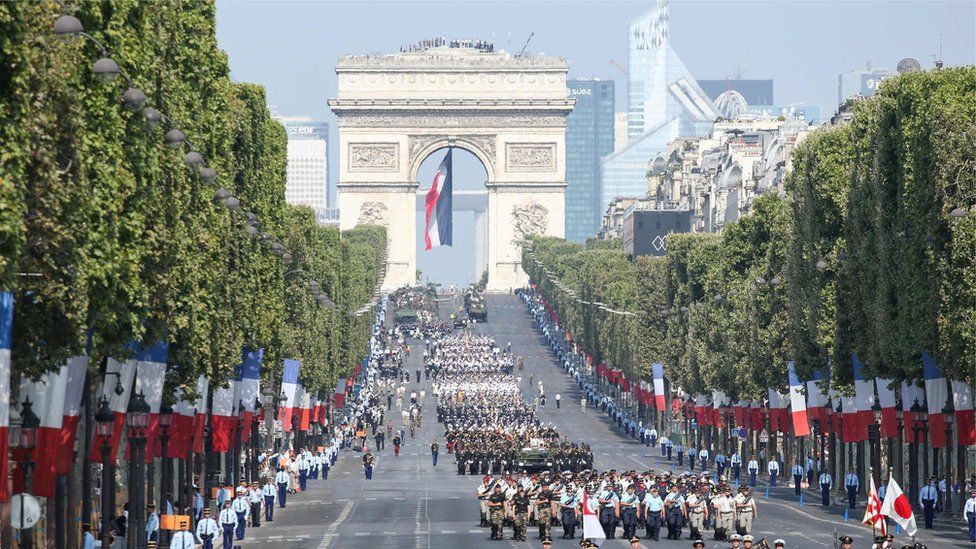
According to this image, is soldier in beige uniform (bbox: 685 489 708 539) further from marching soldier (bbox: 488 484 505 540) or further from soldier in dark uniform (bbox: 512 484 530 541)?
marching soldier (bbox: 488 484 505 540)

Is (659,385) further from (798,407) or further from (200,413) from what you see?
(200,413)

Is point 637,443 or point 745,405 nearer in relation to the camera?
point 745,405

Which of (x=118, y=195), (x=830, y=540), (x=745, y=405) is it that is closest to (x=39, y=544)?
(x=118, y=195)

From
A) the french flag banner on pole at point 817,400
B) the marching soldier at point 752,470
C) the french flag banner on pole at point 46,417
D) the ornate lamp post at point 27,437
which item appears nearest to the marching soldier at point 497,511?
the french flag banner on pole at point 46,417

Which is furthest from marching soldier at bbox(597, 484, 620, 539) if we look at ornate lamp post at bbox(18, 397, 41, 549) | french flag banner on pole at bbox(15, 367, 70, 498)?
ornate lamp post at bbox(18, 397, 41, 549)

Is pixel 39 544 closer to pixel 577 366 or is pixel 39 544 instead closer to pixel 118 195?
pixel 118 195

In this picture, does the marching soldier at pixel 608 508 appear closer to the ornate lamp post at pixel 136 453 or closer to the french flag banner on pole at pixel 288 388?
the ornate lamp post at pixel 136 453

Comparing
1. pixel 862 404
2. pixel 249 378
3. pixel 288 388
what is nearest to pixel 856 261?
pixel 862 404
